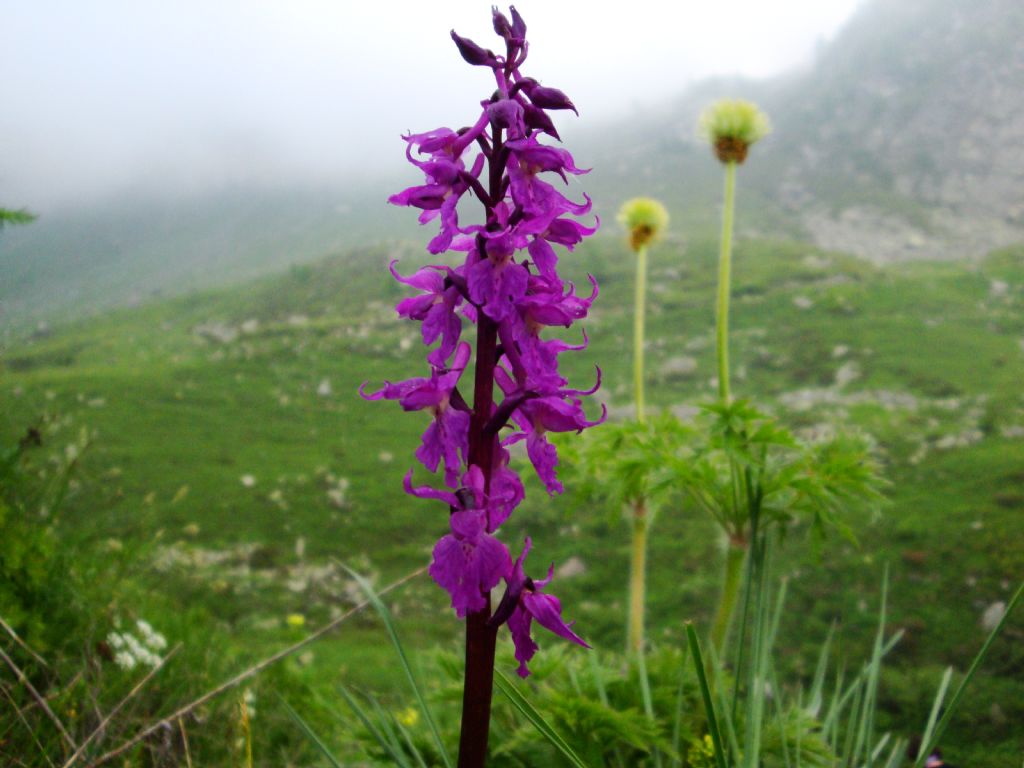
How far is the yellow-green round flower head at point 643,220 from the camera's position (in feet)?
22.5

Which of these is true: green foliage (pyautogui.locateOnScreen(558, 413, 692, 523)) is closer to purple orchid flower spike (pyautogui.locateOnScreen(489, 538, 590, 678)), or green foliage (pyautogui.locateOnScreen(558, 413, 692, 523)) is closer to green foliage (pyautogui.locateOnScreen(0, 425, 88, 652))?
purple orchid flower spike (pyautogui.locateOnScreen(489, 538, 590, 678))

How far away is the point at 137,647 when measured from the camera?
162 inches

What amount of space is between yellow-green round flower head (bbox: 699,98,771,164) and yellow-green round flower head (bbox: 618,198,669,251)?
35.4 inches

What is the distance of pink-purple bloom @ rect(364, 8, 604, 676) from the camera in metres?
1.77

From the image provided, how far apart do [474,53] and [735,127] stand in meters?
4.70

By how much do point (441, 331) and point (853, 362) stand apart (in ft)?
73.7

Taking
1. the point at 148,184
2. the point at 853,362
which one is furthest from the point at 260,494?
the point at 148,184

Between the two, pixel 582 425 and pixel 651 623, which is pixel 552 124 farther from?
pixel 651 623

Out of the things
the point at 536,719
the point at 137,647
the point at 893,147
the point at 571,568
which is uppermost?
the point at 893,147

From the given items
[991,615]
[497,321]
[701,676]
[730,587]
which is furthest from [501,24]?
[991,615]

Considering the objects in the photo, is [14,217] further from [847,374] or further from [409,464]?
[847,374]

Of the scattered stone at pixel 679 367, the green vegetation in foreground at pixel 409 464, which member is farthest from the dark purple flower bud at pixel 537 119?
the scattered stone at pixel 679 367

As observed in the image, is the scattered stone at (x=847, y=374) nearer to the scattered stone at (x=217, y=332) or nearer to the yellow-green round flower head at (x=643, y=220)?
the yellow-green round flower head at (x=643, y=220)

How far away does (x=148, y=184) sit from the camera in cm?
A: 8000
